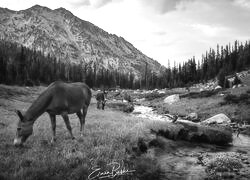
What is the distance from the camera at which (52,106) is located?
9.09 metres

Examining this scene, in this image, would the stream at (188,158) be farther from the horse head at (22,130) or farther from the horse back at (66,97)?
the horse head at (22,130)

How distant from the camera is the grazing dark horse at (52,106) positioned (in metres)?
8.27

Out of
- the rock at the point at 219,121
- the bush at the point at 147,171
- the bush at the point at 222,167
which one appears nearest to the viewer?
the bush at the point at 147,171

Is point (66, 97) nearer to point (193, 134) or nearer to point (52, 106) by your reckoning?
point (52, 106)

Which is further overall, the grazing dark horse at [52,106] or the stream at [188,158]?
the grazing dark horse at [52,106]

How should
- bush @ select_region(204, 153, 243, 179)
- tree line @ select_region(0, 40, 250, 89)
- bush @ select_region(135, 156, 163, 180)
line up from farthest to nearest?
tree line @ select_region(0, 40, 250, 89) → bush @ select_region(204, 153, 243, 179) → bush @ select_region(135, 156, 163, 180)

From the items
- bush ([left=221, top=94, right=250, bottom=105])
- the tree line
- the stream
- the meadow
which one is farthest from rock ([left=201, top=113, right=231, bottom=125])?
the tree line

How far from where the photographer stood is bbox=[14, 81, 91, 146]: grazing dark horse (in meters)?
8.27

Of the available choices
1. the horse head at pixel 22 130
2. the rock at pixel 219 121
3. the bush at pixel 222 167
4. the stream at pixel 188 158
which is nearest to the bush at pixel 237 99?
the rock at pixel 219 121

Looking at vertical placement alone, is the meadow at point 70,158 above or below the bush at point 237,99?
below

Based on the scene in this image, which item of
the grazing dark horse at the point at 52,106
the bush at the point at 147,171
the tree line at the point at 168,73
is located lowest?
the bush at the point at 147,171

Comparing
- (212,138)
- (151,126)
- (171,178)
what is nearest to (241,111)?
(212,138)

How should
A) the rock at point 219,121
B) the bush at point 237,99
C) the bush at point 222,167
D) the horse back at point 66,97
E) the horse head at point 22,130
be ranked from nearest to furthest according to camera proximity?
the bush at point 222,167, the horse head at point 22,130, the horse back at point 66,97, the rock at point 219,121, the bush at point 237,99

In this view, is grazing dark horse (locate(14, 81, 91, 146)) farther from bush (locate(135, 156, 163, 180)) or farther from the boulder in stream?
the boulder in stream
